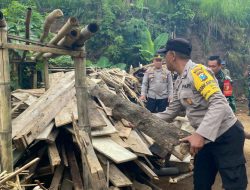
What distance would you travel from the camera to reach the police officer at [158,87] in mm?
8633

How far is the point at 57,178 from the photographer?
4273 mm

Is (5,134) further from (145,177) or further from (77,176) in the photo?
(145,177)

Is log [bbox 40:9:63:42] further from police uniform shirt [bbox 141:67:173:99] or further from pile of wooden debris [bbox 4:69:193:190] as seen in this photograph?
police uniform shirt [bbox 141:67:173:99]

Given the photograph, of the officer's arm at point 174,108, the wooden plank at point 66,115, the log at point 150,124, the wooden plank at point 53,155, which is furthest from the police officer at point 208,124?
the wooden plank at point 66,115

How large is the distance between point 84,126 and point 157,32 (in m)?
13.6

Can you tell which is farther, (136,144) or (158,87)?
(158,87)

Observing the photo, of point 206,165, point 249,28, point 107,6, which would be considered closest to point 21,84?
point 206,165

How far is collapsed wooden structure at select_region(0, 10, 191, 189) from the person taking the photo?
11.3 feet

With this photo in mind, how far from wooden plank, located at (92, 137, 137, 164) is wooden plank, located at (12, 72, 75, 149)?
2.58 ft

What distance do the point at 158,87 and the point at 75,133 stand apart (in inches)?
192

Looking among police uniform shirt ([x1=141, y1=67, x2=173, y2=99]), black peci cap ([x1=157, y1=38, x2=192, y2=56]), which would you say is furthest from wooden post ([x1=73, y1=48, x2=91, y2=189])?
police uniform shirt ([x1=141, y1=67, x2=173, y2=99])

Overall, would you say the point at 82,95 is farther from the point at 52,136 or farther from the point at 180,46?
the point at 180,46

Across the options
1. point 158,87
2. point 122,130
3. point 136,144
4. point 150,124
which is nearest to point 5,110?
point 150,124

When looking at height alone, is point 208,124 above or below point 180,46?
below
